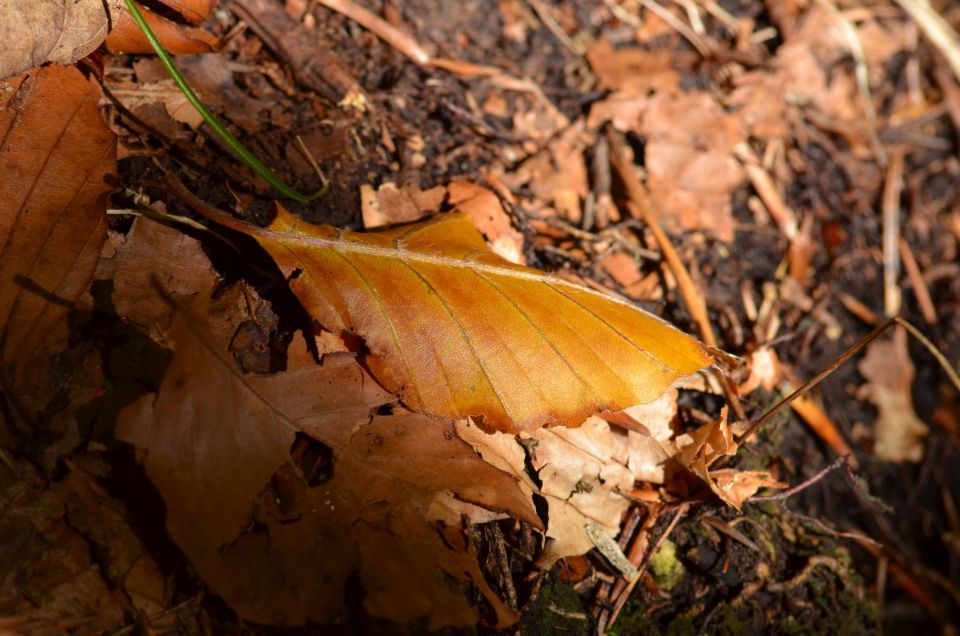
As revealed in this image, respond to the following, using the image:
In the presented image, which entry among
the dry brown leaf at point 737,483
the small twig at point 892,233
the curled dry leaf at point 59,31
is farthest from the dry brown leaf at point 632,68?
the curled dry leaf at point 59,31

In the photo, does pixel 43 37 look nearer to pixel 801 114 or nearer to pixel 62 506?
pixel 62 506

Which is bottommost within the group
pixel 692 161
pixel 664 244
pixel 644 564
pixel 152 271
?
pixel 644 564

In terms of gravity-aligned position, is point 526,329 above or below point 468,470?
above

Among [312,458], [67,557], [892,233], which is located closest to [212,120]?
[312,458]

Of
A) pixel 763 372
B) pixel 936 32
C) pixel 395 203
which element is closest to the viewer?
pixel 395 203

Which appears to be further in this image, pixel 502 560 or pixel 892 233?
pixel 892 233

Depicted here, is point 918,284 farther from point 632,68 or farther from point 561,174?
point 561,174

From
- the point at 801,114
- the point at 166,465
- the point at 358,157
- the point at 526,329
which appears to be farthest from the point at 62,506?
the point at 801,114
